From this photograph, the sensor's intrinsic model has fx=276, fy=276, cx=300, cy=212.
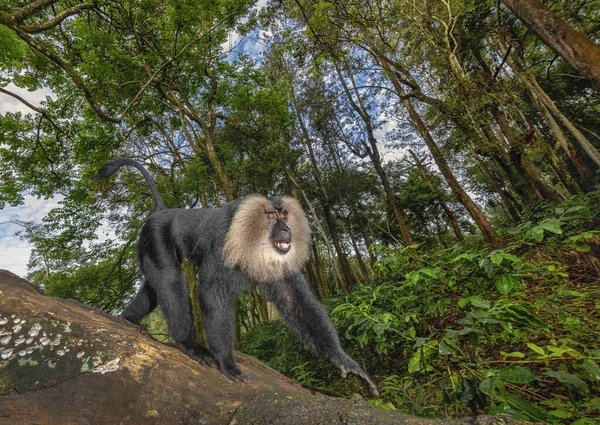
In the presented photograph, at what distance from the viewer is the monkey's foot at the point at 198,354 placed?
84.4 inches

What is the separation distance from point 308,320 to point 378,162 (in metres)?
10.9

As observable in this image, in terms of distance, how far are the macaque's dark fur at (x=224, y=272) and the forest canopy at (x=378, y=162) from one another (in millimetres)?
603

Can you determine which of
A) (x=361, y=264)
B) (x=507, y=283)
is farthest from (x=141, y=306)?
(x=361, y=264)

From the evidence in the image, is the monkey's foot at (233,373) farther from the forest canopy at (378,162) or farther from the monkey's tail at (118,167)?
the monkey's tail at (118,167)

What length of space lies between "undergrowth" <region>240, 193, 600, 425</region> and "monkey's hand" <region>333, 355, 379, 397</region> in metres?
0.11

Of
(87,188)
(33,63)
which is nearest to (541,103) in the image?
(33,63)

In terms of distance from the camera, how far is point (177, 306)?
260 cm

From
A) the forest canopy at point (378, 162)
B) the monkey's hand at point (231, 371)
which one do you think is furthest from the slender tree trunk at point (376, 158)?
the monkey's hand at point (231, 371)

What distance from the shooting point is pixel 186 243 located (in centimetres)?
308

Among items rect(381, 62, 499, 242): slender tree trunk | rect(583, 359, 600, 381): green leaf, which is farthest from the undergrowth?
rect(381, 62, 499, 242): slender tree trunk

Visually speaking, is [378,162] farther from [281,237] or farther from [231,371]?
[231,371]

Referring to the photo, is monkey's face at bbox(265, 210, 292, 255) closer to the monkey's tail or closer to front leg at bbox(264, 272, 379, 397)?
front leg at bbox(264, 272, 379, 397)

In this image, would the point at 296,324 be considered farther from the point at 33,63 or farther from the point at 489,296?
the point at 33,63

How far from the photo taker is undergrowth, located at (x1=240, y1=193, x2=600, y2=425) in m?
1.57
